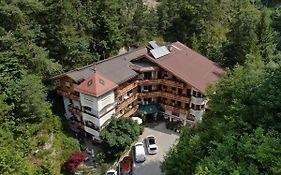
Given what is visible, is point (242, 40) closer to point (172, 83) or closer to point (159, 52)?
point (159, 52)

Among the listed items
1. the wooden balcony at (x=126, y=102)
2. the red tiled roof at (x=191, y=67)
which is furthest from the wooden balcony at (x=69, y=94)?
the red tiled roof at (x=191, y=67)

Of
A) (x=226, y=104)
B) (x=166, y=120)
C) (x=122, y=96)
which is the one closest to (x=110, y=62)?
(x=122, y=96)

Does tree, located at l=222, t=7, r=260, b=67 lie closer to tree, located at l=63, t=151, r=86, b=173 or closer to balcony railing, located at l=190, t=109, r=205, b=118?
balcony railing, located at l=190, t=109, r=205, b=118

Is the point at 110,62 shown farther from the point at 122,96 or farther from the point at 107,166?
the point at 107,166

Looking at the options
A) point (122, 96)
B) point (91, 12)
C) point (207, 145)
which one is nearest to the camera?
point (207, 145)

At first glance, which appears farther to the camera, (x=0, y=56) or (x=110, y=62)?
(x=110, y=62)

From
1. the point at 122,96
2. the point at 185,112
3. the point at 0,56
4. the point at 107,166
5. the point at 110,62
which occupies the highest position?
the point at 0,56
